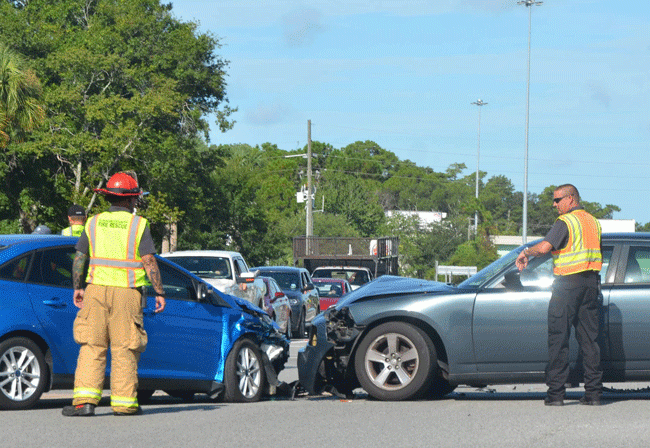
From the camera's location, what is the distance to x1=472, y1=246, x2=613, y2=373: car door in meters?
8.90

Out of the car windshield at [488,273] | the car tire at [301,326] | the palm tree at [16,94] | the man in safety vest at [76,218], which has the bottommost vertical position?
the car tire at [301,326]

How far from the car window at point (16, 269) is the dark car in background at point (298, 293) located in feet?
53.4

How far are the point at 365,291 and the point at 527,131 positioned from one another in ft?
136

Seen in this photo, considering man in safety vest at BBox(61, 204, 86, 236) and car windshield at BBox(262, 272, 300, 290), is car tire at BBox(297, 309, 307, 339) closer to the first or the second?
car windshield at BBox(262, 272, 300, 290)

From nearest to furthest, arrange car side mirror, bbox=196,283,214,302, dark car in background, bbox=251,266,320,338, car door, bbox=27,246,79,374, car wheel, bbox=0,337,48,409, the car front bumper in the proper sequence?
car wheel, bbox=0,337,48,409 < car door, bbox=27,246,79,374 < the car front bumper < car side mirror, bbox=196,283,214,302 < dark car in background, bbox=251,266,320,338

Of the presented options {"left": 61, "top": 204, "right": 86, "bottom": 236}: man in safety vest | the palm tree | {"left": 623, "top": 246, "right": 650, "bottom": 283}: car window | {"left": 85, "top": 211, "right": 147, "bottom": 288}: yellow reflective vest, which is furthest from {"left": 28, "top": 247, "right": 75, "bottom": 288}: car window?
the palm tree

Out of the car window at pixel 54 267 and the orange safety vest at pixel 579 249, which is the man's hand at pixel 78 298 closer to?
the car window at pixel 54 267

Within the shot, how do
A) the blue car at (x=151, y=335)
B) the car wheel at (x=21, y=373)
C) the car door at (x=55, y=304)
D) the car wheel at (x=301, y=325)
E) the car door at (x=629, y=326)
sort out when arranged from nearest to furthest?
the car wheel at (x=21, y=373)
the blue car at (x=151, y=335)
the car door at (x=55, y=304)
the car door at (x=629, y=326)
the car wheel at (x=301, y=325)

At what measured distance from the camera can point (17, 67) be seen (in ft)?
63.7

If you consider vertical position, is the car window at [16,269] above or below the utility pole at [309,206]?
below

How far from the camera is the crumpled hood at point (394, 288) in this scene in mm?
9188

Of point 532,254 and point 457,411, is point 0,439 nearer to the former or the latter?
point 457,411

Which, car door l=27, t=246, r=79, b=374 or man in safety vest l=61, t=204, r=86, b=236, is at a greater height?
man in safety vest l=61, t=204, r=86, b=236

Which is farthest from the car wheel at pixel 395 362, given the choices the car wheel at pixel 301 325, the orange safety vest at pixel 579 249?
the car wheel at pixel 301 325
